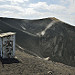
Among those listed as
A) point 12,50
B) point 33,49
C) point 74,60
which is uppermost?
point 12,50

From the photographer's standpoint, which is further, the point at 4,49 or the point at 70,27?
the point at 70,27

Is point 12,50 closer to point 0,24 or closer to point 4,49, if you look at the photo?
point 4,49

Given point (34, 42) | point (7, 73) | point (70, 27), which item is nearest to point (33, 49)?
point (34, 42)

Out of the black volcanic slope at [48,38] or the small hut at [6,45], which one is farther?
the black volcanic slope at [48,38]

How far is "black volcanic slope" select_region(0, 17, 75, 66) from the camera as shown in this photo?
3036 centimetres

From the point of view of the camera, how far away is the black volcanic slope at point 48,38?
3036 centimetres

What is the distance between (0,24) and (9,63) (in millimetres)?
16786

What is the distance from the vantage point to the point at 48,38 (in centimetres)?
3241

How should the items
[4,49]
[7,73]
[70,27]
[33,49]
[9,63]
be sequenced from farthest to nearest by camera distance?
1. [70,27]
2. [33,49]
3. [4,49]
4. [9,63]
5. [7,73]

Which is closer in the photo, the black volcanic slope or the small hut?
the small hut

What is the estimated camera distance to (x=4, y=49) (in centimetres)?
1691

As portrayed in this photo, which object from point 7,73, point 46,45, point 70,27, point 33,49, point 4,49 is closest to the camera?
point 7,73

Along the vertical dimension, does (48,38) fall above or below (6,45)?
below

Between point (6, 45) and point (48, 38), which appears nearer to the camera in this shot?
point (6, 45)
